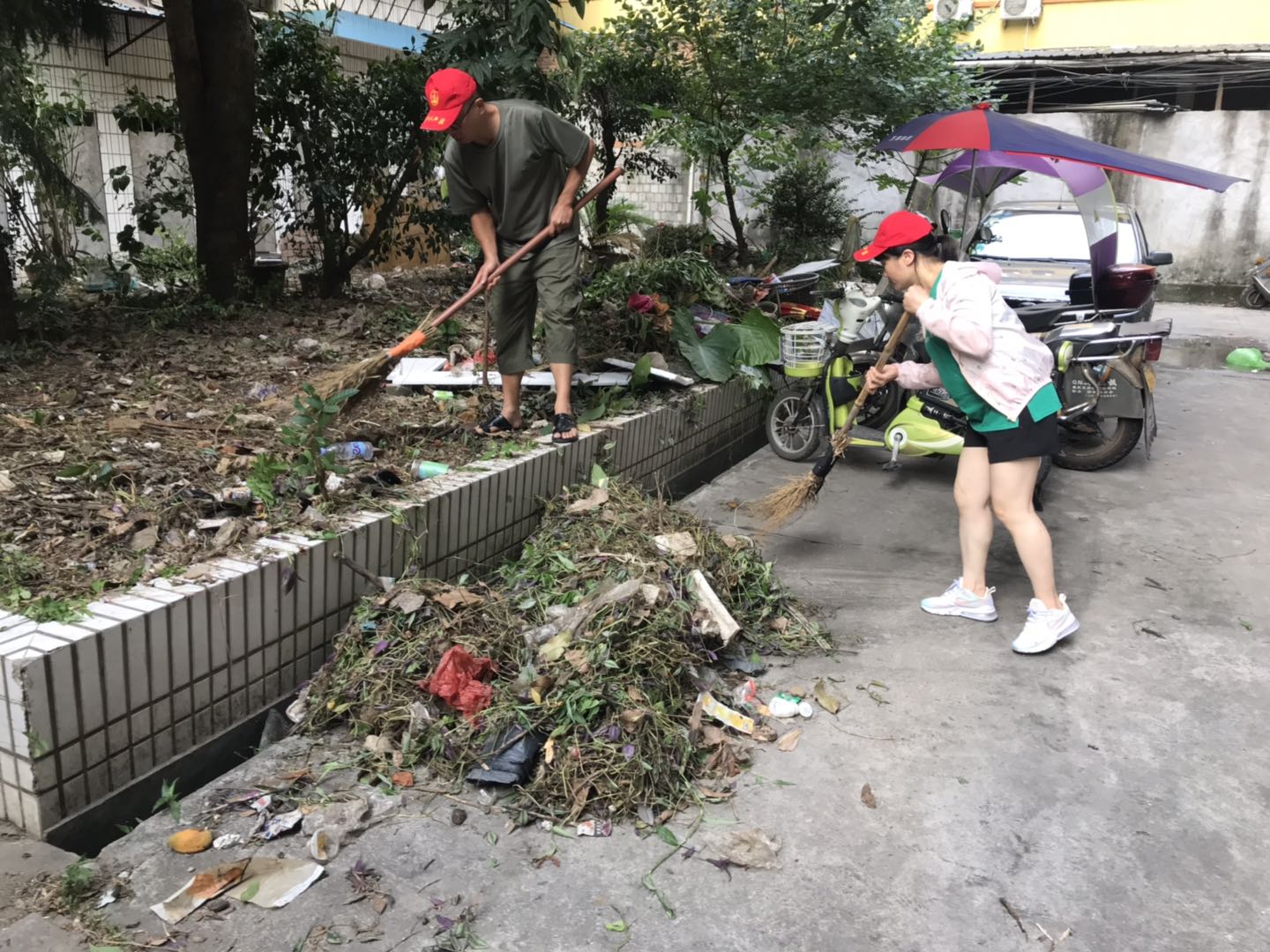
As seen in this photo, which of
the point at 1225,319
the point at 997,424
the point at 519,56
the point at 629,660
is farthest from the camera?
the point at 1225,319

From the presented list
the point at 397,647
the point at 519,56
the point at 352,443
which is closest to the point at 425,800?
the point at 397,647

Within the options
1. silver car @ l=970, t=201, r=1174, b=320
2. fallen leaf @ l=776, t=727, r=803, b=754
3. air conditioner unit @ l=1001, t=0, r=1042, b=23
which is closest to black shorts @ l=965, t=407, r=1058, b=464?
fallen leaf @ l=776, t=727, r=803, b=754

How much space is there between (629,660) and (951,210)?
1468 cm

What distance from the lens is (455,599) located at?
3221mm

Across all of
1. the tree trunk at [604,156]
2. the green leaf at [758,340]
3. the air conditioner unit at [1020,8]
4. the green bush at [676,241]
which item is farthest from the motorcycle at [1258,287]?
the green leaf at [758,340]

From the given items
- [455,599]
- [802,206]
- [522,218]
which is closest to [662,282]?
[522,218]

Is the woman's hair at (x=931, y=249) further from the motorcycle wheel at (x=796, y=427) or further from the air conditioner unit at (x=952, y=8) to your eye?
the air conditioner unit at (x=952, y=8)

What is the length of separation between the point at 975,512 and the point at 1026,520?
215 millimetres

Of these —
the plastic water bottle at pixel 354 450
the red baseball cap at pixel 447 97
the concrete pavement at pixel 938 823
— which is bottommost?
the concrete pavement at pixel 938 823

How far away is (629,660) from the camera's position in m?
3.01

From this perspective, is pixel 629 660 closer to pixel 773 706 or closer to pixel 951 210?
pixel 773 706

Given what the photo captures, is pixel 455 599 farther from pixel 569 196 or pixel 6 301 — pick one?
pixel 6 301

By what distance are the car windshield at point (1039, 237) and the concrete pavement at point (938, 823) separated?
14.2 feet

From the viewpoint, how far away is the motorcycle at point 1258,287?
1478 cm
